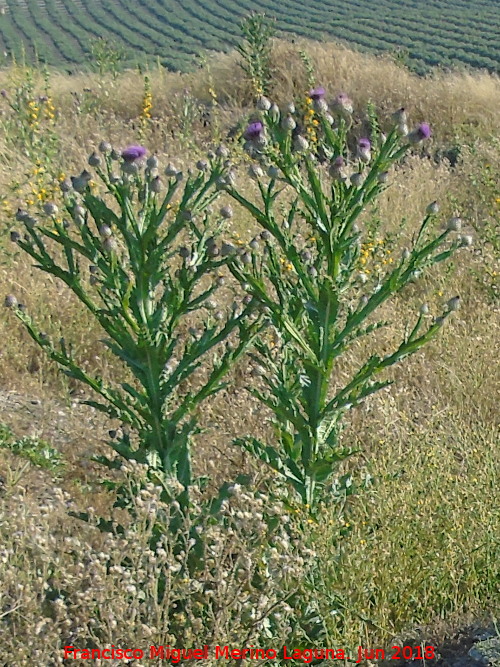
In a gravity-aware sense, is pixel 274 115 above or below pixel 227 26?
below

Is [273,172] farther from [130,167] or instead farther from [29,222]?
[29,222]

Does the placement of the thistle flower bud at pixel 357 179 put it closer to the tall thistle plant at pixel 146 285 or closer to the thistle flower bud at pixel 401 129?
the thistle flower bud at pixel 401 129

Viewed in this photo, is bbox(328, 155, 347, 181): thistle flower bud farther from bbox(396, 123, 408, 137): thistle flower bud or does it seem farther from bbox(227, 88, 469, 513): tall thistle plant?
bbox(396, 123, 408, 137): thistle flower bud

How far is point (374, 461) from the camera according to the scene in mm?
2506

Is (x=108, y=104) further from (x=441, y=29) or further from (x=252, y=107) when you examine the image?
(x=441, y=29)

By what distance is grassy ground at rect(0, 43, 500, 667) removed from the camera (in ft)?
6.72

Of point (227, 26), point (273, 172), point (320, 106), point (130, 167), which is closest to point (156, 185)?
point (130, 167)

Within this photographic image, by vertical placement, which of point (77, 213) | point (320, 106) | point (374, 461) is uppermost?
point (320, 106)

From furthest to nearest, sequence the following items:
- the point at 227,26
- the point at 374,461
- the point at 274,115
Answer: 1. the point at 227,26
2. the point at 374,461
3. the point at 274,115

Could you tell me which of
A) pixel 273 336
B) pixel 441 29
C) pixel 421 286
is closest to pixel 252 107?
pixel 421 286

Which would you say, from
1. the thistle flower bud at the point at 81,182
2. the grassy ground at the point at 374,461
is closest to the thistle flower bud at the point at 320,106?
the thistle flower bud at the point at 81,182

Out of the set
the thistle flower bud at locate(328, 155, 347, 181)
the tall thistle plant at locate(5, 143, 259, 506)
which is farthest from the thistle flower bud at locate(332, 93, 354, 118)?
the tall thistle plant at locate(5, 143, 259, 506)

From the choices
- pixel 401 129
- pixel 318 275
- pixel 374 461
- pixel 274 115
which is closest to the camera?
pixel 401 129

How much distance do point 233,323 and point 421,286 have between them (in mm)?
2534
